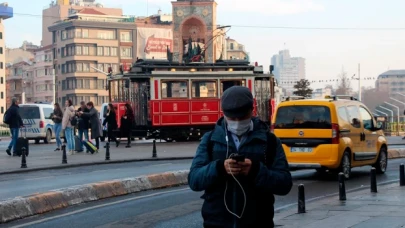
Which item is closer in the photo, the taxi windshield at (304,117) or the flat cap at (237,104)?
the flat cap at (237,104)

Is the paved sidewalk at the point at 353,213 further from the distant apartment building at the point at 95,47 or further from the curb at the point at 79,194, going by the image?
the distant apartment building at the point at 95,47

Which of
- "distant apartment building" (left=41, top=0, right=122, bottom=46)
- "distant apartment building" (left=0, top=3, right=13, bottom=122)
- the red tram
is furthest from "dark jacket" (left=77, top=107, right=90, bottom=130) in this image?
"distant apartment building" (left=41, top=0, right=122, bottom=46)

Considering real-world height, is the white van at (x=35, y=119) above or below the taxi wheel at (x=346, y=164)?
above

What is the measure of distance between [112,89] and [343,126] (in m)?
21.2

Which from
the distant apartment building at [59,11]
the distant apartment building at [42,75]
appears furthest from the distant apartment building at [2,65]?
the distant apartment building at [59,11]

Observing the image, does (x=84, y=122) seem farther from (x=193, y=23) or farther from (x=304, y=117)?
(x=193, y=23)

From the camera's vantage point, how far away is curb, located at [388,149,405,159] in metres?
25.8

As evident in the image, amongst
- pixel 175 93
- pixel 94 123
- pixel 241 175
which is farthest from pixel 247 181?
pixel 175 93

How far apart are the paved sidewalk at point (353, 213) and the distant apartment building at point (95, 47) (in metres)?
118

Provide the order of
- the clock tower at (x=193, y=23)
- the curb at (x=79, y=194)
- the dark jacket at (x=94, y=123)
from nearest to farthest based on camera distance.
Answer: the curb at (x=79, y=194), the dark jacket at (x=94, y=123), the clock tower at (x=193, y=23)

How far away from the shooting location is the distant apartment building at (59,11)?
15588 centimetres

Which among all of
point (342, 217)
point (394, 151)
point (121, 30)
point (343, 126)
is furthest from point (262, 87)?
point (121, 30)

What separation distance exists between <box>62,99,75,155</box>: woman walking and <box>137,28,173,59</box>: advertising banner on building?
108159mm

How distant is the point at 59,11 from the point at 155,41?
34.0 metres
